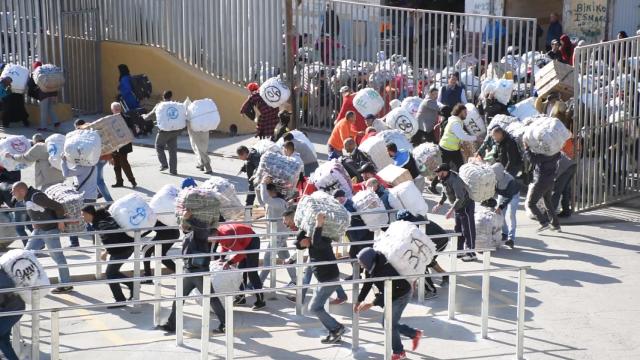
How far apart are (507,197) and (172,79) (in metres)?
10.8

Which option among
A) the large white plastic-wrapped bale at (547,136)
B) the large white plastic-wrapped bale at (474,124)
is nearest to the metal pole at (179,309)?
the large white plastic-wrapped bale at (547,136)

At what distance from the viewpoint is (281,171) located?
47.5ft

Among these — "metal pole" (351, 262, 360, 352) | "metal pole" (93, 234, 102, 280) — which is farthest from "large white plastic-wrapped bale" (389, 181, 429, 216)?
"metal pole" (93, 234, 102, 280)

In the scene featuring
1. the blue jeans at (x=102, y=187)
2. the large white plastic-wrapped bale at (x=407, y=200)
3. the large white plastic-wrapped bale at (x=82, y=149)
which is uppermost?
the large white plastic-wrapped bale at (x=82, y=149)

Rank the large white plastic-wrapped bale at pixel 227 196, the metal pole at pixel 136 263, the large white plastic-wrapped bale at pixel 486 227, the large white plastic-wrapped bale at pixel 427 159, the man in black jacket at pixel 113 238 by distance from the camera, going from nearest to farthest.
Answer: the metal pole at pixel 136 263
the man in black jacket at pixel 113 238
the large white plastic-wrapped bale at pixel 227 196
the large white plastic-wrapped bale at pixel 486 227
the large white plastic-wrapped bale at pixel 427 159

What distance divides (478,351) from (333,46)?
11.9m

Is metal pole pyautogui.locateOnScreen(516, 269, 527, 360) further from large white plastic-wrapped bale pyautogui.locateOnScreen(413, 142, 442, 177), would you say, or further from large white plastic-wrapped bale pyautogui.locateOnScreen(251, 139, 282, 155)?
large white plastic-wrapped bale pyautogui.locateOnScreen(413, 142, 442, 177)

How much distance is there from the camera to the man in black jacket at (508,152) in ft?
53.4

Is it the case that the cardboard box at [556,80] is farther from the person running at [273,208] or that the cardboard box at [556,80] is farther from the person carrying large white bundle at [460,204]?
the person running at [273,208]

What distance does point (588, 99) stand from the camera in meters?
17.2

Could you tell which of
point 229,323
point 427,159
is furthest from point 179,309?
point 427,159

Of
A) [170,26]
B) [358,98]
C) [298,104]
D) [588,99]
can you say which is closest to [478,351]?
[588,99]

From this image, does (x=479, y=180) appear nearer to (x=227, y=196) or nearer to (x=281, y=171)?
(x=281, y=171)

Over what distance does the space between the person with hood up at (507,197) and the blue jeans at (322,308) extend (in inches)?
170
